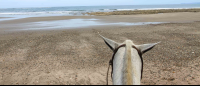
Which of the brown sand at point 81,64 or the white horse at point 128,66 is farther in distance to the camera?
the brown sand at point 81,64

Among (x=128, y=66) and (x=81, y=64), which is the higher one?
(x=128, y=66)

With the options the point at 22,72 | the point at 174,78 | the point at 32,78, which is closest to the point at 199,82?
the point at 174,78

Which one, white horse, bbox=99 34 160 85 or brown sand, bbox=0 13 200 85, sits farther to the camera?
brown sand, bbox=0 13 200 85

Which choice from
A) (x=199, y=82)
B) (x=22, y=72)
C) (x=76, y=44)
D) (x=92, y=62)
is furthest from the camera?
(x=76, y=44)

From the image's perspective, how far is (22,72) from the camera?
19.6 feet

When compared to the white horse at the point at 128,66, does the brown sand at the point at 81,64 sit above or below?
below

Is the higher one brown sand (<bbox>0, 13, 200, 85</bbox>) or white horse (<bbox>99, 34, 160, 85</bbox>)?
white horse (<bbox>99, 34, 160, 85</bbox>)

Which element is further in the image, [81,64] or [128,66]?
[81,64]

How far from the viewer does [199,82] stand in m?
4.74

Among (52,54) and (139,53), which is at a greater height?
(139,53)

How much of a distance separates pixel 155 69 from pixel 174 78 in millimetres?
911

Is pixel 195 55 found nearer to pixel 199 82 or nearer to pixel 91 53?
pixel 199 82

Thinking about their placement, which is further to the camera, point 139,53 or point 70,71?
point 70,71

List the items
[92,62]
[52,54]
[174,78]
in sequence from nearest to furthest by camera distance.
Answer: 1. [174,78]
2. [92,62]
3. [52,54]
